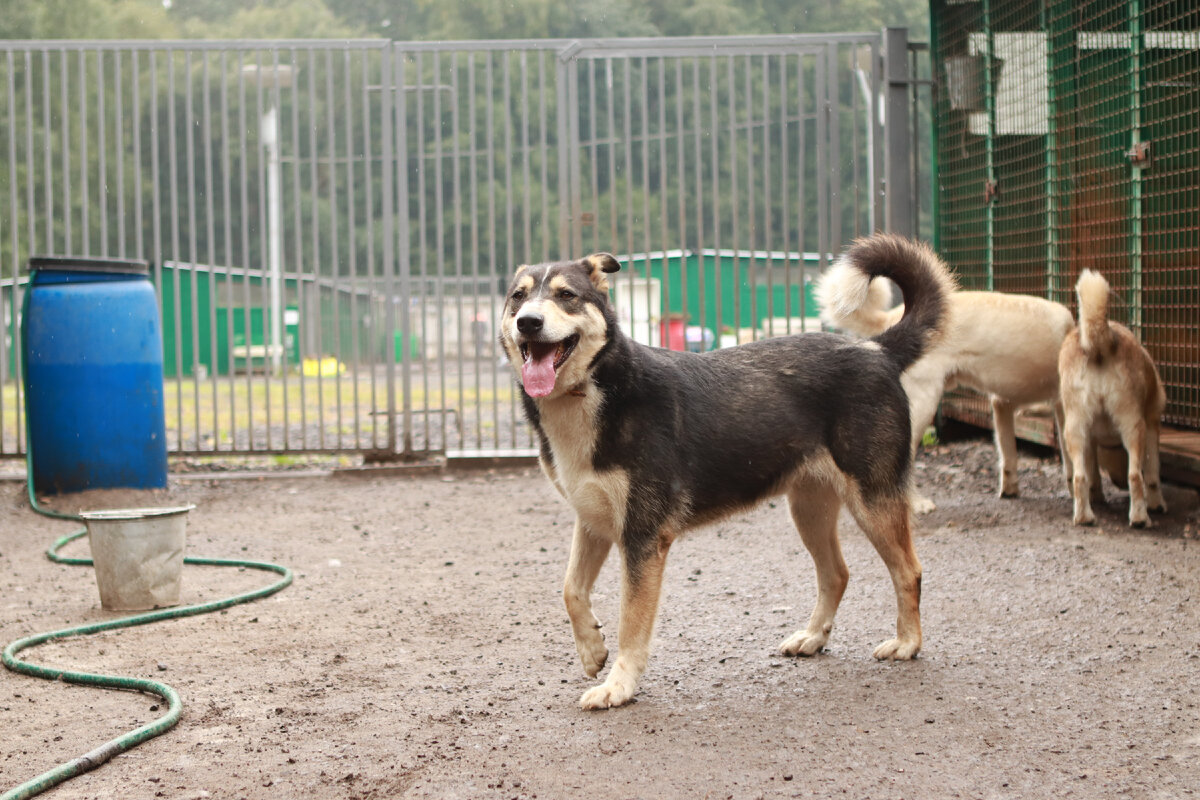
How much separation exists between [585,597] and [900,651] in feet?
3.81

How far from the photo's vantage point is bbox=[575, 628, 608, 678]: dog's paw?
3996 mm

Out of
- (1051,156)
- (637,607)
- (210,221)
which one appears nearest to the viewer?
(637,607)

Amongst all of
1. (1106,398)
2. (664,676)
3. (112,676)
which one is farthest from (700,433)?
(1106,398)

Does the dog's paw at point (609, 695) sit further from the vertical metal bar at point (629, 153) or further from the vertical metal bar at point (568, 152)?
the vertical metal bar at point (568, 152)

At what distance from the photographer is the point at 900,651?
4266 mm

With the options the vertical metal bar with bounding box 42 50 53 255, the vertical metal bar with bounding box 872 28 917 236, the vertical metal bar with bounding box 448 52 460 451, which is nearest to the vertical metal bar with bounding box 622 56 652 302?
the vertical metal bar with bounding box 448 52 460 451

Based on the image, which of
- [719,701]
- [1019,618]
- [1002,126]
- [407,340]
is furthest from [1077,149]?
[719,701]

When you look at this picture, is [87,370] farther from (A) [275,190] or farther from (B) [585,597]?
(B) [585,597]

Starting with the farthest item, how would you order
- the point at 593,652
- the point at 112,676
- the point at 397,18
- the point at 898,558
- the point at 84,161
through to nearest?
the point at 397,18, the point at 84,161, the point at 898,558, the point at 112,676, the point at 593,652

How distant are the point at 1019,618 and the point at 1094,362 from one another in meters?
2.18

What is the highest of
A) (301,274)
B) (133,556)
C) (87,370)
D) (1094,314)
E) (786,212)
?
→ (786,212)

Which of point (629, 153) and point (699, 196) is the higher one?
point (629, 153)

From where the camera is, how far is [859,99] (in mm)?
10367

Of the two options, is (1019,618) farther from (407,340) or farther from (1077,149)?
(407,340)
